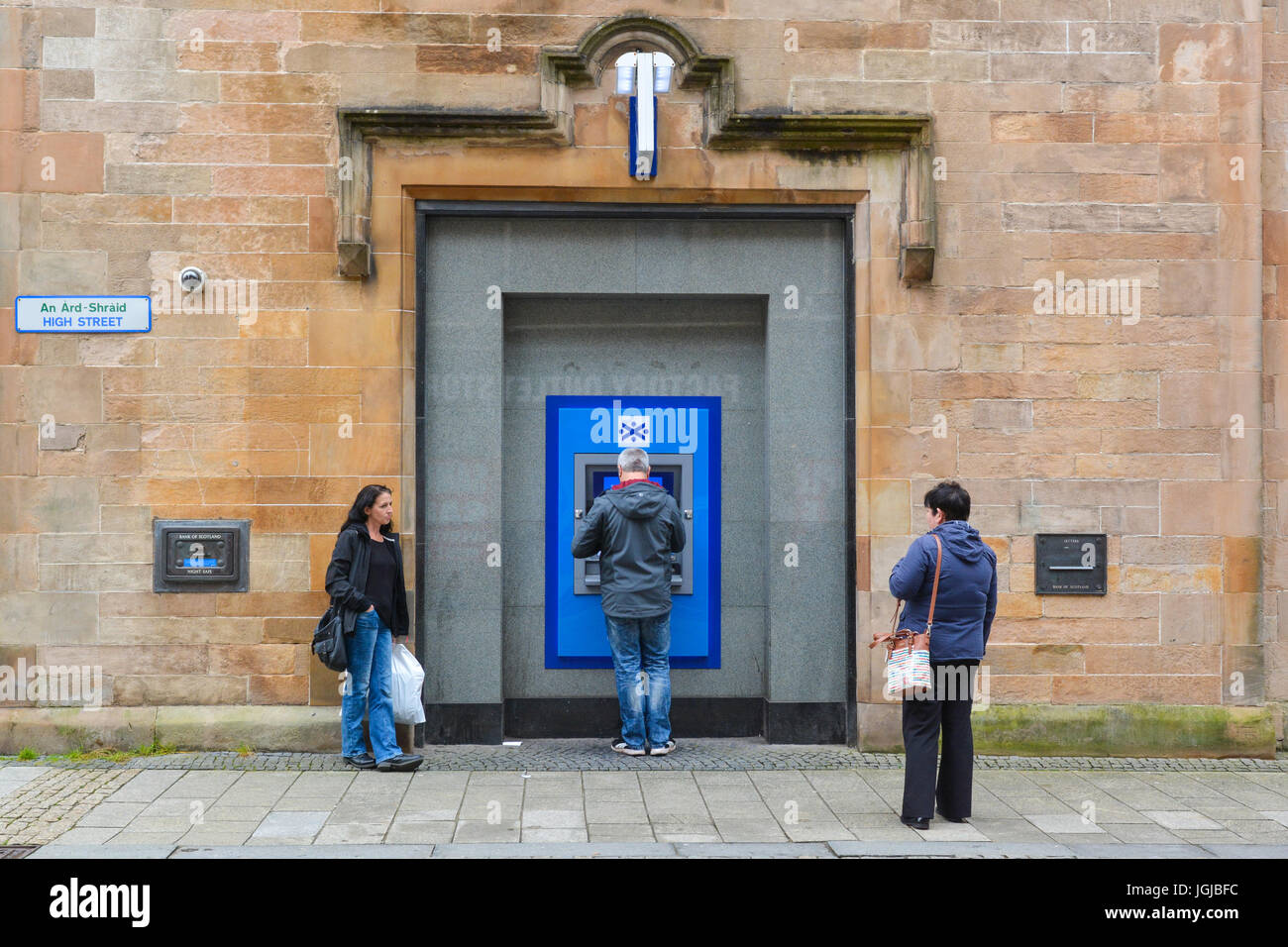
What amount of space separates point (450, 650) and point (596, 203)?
10.2ft

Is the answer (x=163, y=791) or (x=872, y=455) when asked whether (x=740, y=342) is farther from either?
(x=163, y=791)

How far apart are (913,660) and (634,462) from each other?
248 cm

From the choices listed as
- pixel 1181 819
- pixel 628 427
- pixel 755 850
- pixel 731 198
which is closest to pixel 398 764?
pixel 755 850

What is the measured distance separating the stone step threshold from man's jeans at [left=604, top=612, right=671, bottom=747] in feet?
6.83

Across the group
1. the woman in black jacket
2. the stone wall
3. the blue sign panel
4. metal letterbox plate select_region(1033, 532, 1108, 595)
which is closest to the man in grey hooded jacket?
the woman in black jacket

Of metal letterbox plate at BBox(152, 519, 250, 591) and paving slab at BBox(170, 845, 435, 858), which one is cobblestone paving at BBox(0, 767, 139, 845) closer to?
paving slab at BBox(170, 845, 435, 858)

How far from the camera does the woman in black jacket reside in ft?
25.0

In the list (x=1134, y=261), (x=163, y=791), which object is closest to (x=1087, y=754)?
(x=1134, y=261)

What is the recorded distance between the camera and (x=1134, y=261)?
333 inches

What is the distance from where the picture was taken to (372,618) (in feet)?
25.3

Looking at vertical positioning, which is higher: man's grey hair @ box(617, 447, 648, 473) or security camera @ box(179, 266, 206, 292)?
security camera @ box(179, 266, 206, 292)

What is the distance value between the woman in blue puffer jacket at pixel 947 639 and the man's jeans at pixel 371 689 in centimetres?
311

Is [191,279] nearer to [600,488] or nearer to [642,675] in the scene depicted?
[600,488]

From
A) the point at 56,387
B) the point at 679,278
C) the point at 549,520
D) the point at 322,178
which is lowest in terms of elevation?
the point at 549,520
